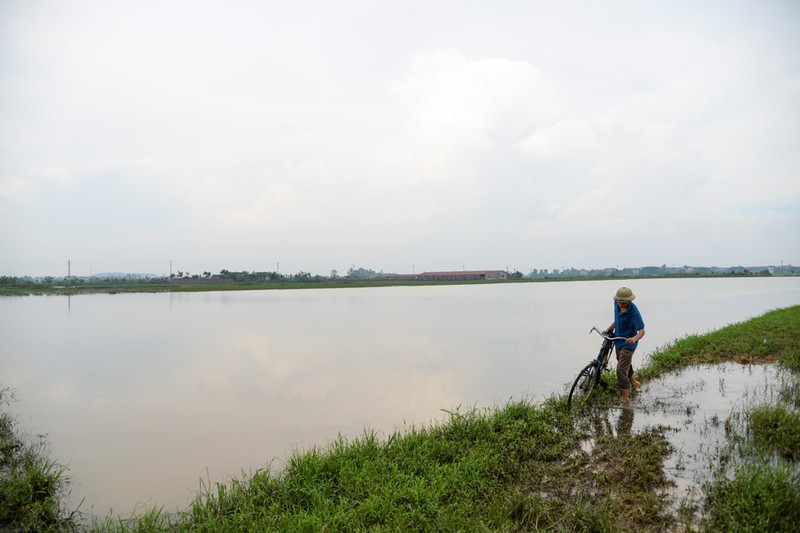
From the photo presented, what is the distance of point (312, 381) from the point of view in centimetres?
1040

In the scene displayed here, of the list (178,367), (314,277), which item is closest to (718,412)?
(178,367)

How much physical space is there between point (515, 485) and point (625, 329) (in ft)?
11.4

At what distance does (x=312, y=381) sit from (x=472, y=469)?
651 centimetres

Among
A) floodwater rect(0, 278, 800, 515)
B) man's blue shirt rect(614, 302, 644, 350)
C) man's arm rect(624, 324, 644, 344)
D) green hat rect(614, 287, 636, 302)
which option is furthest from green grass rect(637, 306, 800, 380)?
green hat rect(614, 287, 636, 302)

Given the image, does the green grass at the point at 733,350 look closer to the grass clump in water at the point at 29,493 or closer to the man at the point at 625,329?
the man at the point at 625,329

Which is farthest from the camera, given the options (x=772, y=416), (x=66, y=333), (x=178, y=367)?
(x=66, y=333)

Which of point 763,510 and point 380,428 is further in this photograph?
point 380,428

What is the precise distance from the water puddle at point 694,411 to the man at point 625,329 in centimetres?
48

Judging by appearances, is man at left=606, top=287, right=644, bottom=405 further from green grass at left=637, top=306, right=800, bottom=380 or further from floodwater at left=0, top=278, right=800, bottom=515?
green grass at left=637, top=306, right=800, bottom=380

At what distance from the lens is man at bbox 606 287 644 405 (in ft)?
21.5

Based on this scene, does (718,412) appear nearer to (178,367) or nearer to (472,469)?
(472,469)

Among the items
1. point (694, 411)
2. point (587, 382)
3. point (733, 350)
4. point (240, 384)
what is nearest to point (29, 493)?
point (240, 384)

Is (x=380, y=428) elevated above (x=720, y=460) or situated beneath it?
situated beneath

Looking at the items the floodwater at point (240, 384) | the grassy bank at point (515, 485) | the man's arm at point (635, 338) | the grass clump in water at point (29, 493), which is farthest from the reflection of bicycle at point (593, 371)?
the grass clump in water at point (29, 493)
